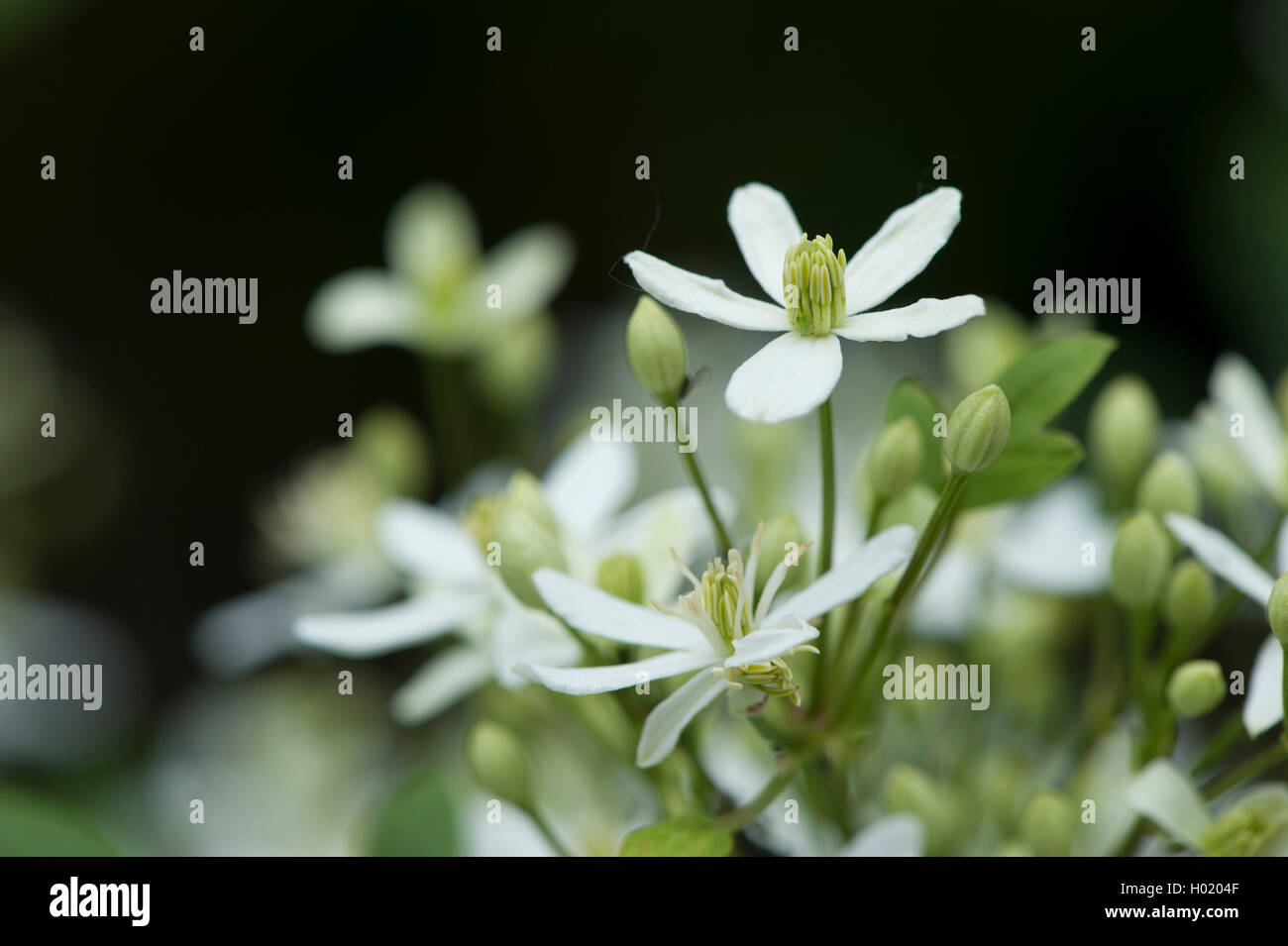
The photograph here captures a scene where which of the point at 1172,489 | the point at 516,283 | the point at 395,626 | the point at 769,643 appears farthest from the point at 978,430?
the point at 516,283

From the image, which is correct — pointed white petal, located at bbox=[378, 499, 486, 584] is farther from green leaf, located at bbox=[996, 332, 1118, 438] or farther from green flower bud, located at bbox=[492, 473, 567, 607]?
green leaf, located at bbox=[996, 332, 1118, 438]

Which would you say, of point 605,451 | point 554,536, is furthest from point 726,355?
point 554,536

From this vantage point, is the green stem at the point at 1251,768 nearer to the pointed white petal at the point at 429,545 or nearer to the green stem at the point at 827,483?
the green stem at the point at 827,483

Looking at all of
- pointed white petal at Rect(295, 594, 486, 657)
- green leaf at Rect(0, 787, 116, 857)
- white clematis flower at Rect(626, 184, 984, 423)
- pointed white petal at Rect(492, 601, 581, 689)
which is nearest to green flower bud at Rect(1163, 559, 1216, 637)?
white clematis flower at Rect(626, 184, 984, 423)

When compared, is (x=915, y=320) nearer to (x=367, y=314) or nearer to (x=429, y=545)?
(x=429, y=545)

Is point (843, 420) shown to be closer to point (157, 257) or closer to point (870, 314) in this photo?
point (870, 314)
